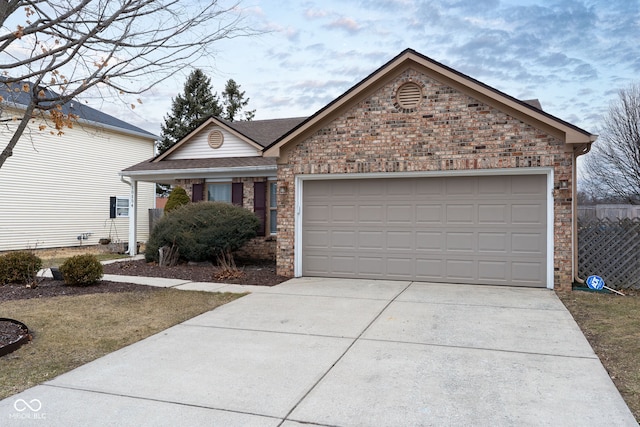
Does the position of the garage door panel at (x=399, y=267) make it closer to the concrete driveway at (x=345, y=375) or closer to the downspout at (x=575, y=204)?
the concrete driveway at (x=345, y=375)

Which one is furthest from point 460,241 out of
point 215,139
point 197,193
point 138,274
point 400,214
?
point 215,139

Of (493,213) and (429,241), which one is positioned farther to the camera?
(429,241)

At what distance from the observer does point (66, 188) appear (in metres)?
19.7

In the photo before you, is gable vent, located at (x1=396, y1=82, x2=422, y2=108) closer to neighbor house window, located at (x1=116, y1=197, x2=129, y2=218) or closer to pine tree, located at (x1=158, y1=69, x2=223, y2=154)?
neighbor house window, located at (x1=116, y1=197, x2=129, y2=218)

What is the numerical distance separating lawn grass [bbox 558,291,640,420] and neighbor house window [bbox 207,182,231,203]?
33.1 ft

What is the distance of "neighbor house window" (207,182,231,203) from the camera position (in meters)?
15.4

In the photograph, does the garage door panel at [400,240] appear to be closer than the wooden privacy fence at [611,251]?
No

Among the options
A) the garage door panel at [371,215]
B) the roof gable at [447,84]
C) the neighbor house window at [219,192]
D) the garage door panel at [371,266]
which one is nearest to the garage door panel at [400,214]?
Answer: the garage door panel at [371,215]

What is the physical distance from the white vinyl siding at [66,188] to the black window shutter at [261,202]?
279 inches

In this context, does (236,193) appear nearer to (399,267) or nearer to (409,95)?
(399,267)

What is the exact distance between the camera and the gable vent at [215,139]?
16.0 meters

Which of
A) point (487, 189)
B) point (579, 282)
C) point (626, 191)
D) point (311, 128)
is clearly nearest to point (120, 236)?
point (311, 128)

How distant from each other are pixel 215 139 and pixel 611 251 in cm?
1186

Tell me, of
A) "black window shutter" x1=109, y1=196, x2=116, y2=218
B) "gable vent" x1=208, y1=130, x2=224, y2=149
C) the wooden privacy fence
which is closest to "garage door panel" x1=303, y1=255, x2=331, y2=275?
the wooden privacy fence
